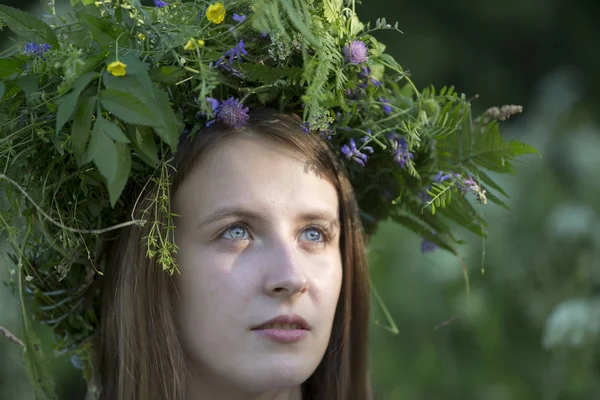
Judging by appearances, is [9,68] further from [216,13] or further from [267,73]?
[267,73]

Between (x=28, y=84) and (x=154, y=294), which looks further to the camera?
(x=154, y=294)

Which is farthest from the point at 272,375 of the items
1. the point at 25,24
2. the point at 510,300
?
the point at 510,300

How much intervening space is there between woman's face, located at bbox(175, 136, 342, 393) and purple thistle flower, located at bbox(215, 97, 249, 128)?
62 millimetres

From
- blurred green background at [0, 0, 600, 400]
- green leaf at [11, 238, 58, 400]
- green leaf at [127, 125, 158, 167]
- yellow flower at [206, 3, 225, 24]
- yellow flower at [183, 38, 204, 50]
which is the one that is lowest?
blurred green background at [0, 0, 600, 400]

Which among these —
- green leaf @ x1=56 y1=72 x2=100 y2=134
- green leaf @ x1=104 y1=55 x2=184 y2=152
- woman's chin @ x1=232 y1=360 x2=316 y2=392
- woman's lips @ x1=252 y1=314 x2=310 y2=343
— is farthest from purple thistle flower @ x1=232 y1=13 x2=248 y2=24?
woman's chin @ x1=232 y1=360 x2=316 y2=392

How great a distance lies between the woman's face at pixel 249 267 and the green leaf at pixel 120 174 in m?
0.32

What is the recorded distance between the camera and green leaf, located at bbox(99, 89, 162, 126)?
1964mm

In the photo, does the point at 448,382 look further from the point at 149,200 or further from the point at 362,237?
the point at 149,200

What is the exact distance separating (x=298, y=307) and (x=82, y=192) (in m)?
0.63

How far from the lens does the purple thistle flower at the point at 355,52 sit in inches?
88.5

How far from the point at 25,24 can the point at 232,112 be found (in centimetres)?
56

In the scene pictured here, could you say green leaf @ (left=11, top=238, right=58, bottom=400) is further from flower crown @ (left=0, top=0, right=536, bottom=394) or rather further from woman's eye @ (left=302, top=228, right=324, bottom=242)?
woman's eye @ (left=302, top=228, right=324, bottom=242)

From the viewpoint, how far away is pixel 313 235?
238cm

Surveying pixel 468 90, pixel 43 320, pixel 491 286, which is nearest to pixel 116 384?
pixel 43 320
